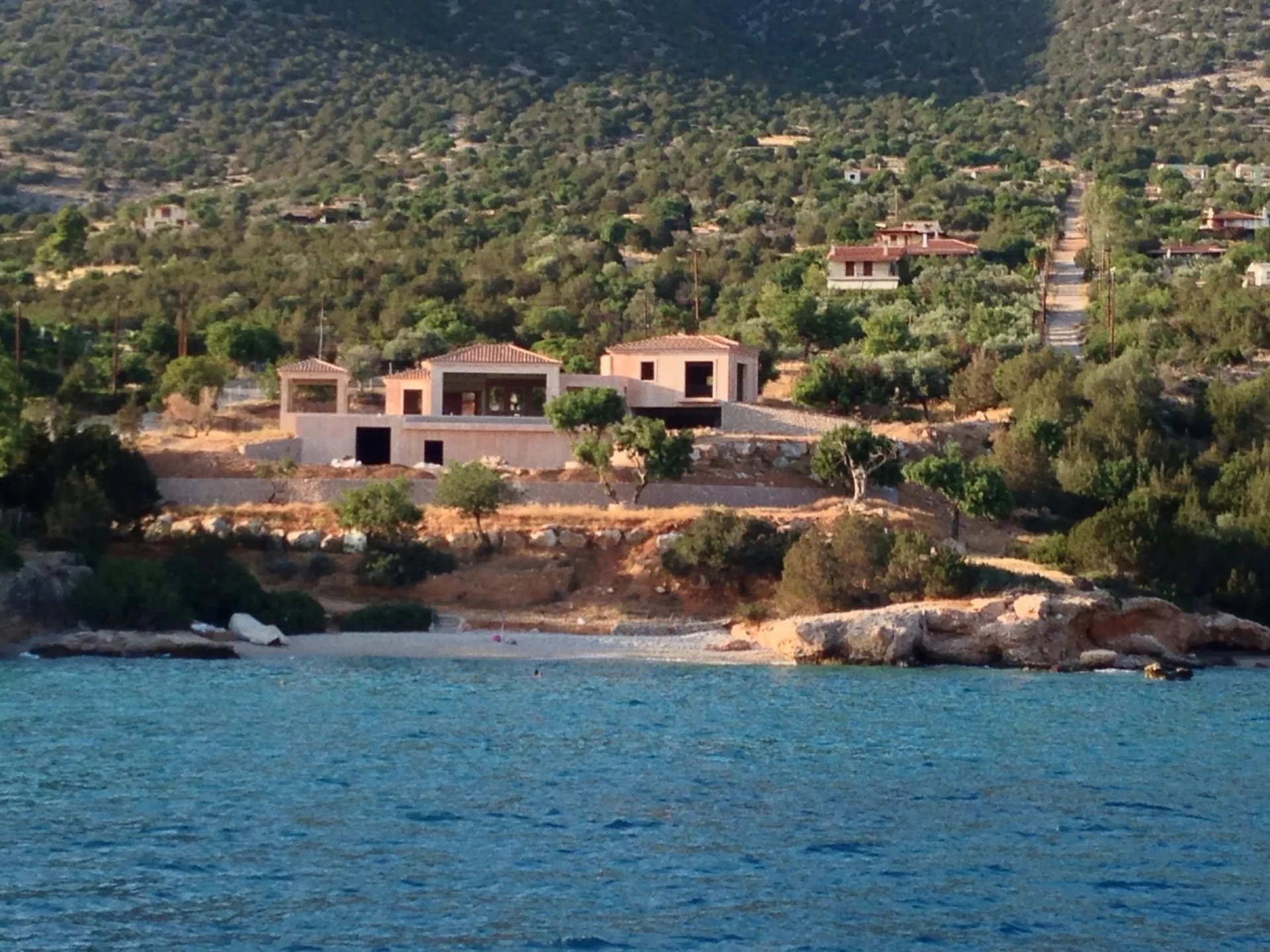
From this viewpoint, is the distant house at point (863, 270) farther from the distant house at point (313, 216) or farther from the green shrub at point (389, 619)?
the green shrub at point (389, 619)

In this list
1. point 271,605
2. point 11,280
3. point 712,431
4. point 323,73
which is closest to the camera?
point 271,605

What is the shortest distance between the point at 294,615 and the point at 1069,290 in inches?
2197

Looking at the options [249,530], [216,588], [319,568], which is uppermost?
[249,530]

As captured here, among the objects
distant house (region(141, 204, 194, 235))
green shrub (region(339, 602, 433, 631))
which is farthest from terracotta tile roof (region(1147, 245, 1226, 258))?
green shrub (region(339, 602, 433, 631))

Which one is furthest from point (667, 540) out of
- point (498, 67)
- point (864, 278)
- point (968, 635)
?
point (498, 67)

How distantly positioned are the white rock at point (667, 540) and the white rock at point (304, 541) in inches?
332

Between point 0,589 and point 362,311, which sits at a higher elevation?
point 362,311

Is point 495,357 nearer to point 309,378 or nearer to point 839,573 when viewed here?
point 309,378

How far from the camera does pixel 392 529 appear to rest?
170 feet

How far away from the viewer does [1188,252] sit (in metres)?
100

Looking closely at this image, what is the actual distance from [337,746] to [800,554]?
18600 millimetres

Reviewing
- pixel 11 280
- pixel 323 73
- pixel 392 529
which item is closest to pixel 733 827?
pixel 392 529

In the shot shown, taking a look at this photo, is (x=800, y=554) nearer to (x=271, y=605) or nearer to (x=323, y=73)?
(x=271, y=605)

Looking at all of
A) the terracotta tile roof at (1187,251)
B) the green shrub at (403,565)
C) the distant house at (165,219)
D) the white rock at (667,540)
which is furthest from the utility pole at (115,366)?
the terracotta tile roof at (1187,251)
